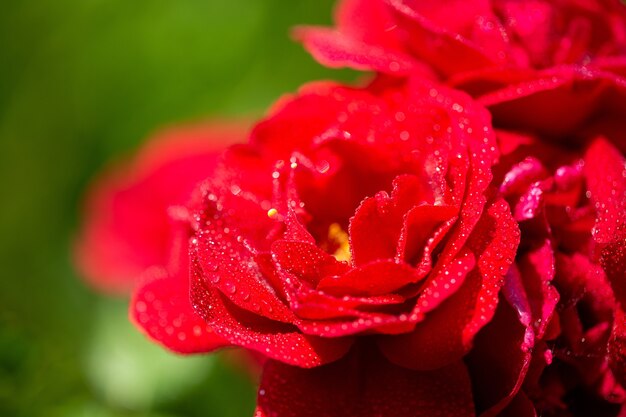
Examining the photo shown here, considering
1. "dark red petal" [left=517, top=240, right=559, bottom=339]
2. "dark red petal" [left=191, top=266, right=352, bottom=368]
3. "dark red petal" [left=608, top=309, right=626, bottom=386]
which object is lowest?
"dark red petal" [left=608, top=309, right=626, bottom=386]

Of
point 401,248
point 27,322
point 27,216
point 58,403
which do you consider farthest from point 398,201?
point 27,216

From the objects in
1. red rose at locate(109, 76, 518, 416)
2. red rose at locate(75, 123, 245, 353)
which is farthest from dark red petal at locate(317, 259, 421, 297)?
red rose at locate(75, 123, 245, 353)

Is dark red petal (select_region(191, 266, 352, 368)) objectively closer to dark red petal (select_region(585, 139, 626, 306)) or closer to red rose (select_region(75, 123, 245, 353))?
dark red petal (select_region(585, 139, 626, 306))

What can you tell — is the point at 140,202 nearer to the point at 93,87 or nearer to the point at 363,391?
the point at 93,87

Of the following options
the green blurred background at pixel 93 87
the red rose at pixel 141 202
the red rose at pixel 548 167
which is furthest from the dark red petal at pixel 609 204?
the green blurred background at pixel 93 87

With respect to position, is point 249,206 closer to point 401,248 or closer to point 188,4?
point 401,248

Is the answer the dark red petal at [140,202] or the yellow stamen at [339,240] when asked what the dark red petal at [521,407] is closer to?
the yellow stamen at [339,240]
